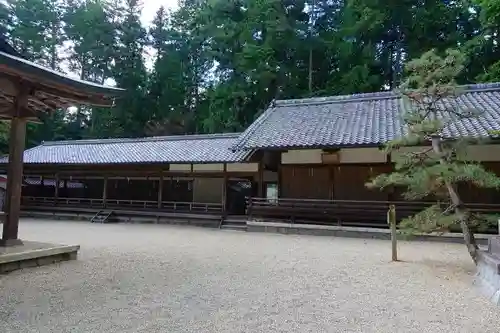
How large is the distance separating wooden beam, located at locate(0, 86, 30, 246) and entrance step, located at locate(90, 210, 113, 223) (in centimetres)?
895

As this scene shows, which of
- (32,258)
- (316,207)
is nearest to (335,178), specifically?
(316,207)

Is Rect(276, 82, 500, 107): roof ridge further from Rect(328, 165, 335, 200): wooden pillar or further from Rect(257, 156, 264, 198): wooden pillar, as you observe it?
Rect(328, 165, 335, 200): wooden pillar

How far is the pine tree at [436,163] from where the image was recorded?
5.75 metres

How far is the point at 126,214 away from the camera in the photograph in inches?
591

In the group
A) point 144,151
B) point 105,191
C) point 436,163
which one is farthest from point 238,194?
point 436,163

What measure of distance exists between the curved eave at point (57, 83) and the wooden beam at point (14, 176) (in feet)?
1.26

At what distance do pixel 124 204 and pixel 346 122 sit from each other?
9570 millimetres

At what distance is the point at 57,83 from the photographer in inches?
204

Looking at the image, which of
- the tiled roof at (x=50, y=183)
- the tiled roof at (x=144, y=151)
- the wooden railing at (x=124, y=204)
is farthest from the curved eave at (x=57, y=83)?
the tiled roof at (x=50, y=183)

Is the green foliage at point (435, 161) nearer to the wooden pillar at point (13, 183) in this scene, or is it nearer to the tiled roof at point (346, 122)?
the tiled roof at point (346, 122)

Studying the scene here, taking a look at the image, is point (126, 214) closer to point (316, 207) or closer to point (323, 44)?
point (316, 207)

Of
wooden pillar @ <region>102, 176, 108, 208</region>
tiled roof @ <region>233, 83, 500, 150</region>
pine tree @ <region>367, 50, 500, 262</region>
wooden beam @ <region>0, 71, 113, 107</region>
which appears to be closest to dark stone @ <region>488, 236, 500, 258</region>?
pine tree @ <region>367, 50, 500, 262</region>

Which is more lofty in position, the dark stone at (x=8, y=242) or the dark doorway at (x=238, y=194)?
the dark doorway at (x=238, y=194)

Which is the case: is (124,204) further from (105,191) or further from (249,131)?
(249,131)
